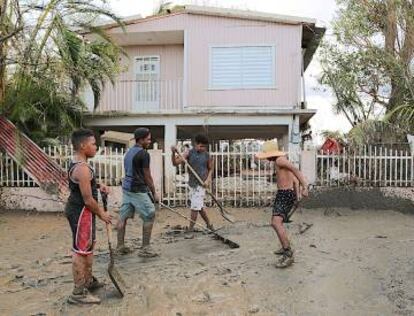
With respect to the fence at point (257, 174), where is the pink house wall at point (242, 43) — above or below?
above

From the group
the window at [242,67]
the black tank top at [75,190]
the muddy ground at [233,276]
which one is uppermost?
the window at [242,67]

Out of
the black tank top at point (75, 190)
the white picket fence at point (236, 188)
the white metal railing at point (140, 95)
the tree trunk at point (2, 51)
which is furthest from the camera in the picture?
the white metal railing at point (140, 95)

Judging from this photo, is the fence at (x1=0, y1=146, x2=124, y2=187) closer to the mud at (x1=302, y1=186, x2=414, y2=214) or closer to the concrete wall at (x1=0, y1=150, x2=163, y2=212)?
the concrete wall at (x1=0, y1=150, x2=163, y2=212)

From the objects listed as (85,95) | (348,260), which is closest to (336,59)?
(85,95)

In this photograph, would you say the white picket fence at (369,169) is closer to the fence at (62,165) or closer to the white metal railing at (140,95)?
the fence at (62,165)

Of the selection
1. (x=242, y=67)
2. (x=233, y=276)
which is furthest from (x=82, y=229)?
(x=242, y=67)

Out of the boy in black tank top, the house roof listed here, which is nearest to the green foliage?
the house roof

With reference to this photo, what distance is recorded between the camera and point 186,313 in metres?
4.77

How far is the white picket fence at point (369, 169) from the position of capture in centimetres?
1289

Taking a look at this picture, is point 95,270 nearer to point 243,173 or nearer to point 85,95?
point 243,173

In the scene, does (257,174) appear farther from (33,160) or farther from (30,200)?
(30,200)

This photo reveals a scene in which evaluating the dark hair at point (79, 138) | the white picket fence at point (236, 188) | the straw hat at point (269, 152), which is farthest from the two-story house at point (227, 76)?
the dark hair at point (79, 138)

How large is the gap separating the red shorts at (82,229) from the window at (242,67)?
11.5m

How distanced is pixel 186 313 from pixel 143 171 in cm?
264
